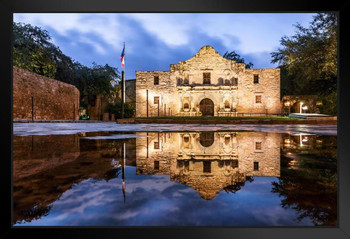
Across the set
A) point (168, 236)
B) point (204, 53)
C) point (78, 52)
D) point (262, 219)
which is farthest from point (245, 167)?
point (78, 52)

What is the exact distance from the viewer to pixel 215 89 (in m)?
22.7

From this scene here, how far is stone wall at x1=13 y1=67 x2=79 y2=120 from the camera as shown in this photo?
11992 millimetres

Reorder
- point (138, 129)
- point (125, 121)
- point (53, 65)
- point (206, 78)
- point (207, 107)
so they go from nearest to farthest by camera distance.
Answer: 1. point (138, 129)
2. point (125, 121)
3. point (53, 65)
4. point (207, 107)
5. point (206, 78)

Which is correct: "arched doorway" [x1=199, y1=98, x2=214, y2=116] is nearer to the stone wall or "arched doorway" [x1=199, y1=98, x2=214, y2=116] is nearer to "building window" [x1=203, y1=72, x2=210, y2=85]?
"building window" [x1=203, y1=72, x2=210, y2=85]

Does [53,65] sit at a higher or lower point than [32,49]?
lower

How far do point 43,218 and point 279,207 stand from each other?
1045 millimetres

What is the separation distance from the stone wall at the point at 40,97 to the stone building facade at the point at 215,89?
30.3 ft

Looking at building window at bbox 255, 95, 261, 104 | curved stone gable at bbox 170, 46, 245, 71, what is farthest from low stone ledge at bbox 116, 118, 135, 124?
building window at bbox 255, 95, 261, 104

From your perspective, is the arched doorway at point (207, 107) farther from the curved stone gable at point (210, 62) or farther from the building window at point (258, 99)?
the building window at point (258, 99)

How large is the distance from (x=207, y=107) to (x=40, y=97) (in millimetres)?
16368

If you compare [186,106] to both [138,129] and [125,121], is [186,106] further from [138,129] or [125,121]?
[138,129]

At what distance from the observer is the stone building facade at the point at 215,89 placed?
2264cm

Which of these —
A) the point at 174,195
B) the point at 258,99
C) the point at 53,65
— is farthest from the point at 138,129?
the point at 258,99
